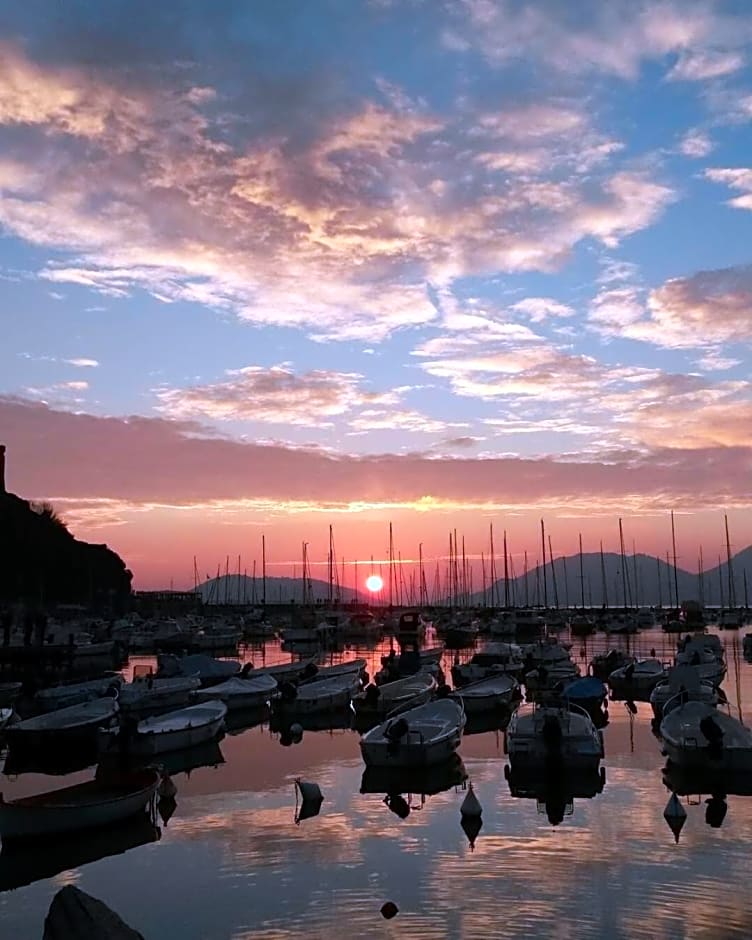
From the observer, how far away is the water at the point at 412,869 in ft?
46.4

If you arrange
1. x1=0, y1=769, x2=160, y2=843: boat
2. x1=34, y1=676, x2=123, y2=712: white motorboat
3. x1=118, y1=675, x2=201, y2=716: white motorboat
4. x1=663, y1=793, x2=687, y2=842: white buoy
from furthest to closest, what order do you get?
1. x1=34, y1=676, x2=123, y2=712: white motorboat
2. x1=118, y1=675, x2=201, y2=716: white motorboat
3. x1=663, y1=793, x2=687, y2=842: white buoy
4. x1=0, y1=769, x2=160, y2=843: boat

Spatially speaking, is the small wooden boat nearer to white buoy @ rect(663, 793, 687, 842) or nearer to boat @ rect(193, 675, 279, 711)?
white buoy @ rect(663, 793, 687, 842)

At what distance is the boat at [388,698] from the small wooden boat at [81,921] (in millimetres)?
25522

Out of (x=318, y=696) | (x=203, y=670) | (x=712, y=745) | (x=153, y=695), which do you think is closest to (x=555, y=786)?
(x=712, y=745)

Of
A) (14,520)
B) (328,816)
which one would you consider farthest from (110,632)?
(328,816)

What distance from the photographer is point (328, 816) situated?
818 inches

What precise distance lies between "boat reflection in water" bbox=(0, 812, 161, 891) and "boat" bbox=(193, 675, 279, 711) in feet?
66.2

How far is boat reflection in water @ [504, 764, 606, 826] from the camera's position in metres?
21.5

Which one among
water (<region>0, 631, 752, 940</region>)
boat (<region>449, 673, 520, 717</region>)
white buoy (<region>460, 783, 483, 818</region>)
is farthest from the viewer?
boat (<region>449, 673, 520, 717</region>)

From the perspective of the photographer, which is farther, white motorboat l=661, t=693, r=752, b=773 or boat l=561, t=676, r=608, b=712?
boat l=561, t=676, r=608, b=712

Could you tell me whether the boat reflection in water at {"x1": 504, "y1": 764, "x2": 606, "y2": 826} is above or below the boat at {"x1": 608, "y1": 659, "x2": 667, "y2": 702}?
below

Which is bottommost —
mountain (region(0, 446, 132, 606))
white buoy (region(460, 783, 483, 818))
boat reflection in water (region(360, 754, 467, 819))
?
boat reflection in water (region(360, 754, 467, 819))

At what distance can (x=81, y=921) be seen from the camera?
9.67 meters

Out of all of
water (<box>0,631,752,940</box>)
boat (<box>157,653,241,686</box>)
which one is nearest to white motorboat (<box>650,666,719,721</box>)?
water (<box>0,631,752,940</box>)
